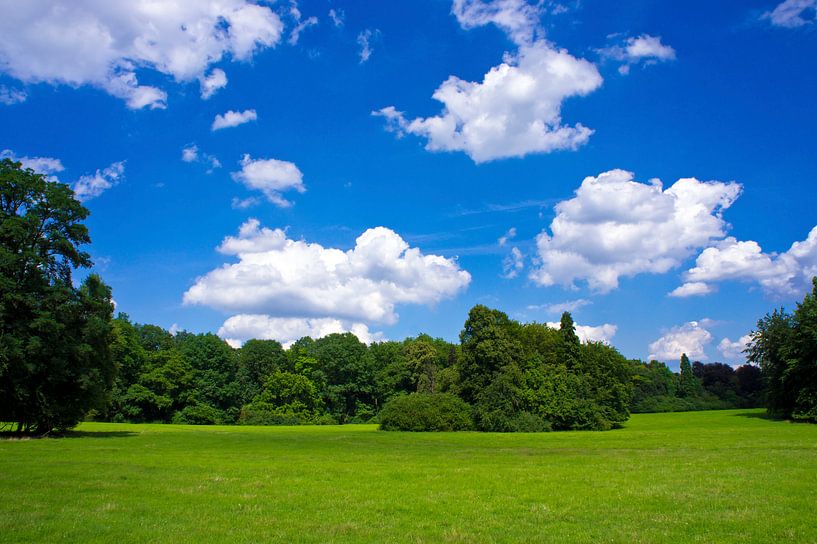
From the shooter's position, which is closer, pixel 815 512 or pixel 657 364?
pixel 815 512

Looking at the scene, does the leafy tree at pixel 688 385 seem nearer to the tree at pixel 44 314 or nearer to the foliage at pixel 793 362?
the foliage at pixel 793 362

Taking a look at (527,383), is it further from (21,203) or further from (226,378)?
(226,378)

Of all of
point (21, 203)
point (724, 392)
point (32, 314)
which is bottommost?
point (724, 392)

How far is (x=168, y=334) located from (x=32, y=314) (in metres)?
75.4

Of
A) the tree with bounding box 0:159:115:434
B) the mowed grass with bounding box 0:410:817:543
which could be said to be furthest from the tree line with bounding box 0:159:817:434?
the mowed grass with bounding box 0:410:817:543

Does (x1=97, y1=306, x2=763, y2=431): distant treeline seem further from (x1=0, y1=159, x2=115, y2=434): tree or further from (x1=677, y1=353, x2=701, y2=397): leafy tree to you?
(x1=0, y1=159, x2=115, y2=434): tree

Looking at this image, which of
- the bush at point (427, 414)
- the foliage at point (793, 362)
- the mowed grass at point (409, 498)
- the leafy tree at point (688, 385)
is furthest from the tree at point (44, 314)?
the leafy tree at point (688, 385)

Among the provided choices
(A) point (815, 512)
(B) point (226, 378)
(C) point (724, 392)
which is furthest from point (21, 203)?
(C) point (724, 392)

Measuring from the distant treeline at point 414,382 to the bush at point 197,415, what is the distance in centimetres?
21

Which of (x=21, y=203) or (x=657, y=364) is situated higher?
(x=21, y=203)

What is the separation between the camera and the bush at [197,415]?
86.8 m

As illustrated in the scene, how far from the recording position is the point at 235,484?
1720cm

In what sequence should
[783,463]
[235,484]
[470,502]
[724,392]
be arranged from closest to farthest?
[470,502]
[235,484]
[783,463]
[724,392]

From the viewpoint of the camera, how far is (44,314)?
118ft
